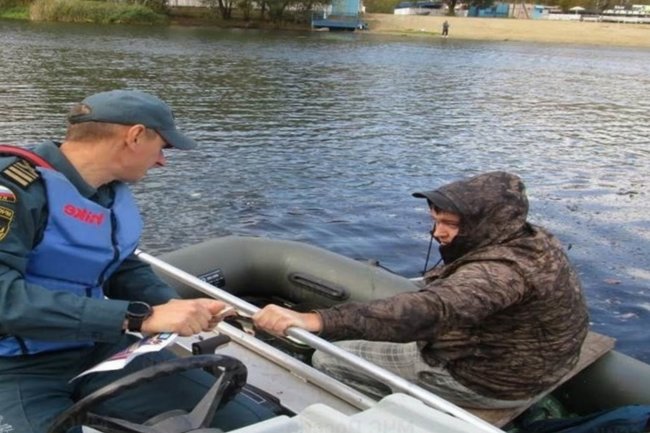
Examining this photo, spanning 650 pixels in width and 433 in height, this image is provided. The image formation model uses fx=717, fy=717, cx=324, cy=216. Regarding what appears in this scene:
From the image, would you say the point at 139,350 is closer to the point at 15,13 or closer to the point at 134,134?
the point at 134,134

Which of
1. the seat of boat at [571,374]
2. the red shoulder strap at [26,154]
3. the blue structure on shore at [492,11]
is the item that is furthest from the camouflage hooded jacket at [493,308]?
the blue structure on shore at [492,11]

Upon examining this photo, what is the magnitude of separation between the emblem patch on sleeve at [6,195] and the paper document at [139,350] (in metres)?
0.54

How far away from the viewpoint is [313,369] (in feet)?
10.6

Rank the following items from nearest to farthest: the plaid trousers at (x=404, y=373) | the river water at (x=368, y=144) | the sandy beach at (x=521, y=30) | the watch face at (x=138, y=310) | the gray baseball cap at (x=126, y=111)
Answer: the watch face at (x=138, y=310) → the gray baseball cap at (x=126, y=111) → the plaid trousers at (x=404, y=373) → the river water at (x=368, y=144) → the sandy beach at (x=521, y=30)

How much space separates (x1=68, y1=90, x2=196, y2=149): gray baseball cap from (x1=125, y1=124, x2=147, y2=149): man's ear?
13 millimetres

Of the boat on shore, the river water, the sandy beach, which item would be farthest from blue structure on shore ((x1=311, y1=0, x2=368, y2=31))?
the boat on shore

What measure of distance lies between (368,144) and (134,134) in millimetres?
10747

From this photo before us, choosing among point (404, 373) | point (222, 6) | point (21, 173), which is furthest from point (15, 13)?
point (21, 173)

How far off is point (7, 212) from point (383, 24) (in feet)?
194

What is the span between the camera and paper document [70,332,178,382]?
6.77 ft

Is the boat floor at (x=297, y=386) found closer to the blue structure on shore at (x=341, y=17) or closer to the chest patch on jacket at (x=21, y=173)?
the chest patch on jacket at (x=21, y=173)

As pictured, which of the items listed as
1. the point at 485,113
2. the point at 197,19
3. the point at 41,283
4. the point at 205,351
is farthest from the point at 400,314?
the point at 197,19

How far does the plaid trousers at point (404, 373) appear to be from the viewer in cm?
302

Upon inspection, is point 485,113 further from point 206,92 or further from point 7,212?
point 7,212
